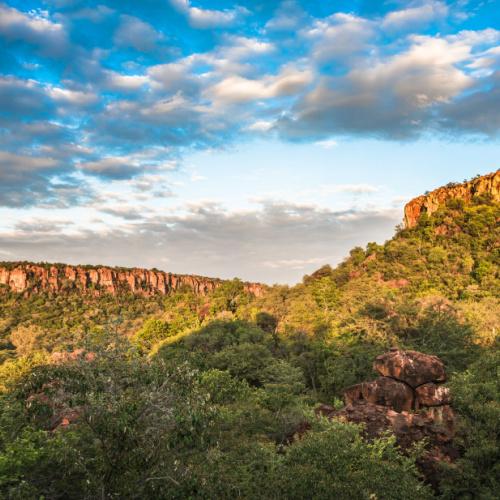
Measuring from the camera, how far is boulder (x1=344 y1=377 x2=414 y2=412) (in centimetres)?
3131

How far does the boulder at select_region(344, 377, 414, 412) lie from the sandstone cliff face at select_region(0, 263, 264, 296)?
282ft

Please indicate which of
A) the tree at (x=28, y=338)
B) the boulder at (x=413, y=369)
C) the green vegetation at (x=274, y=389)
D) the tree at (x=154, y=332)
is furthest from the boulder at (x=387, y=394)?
the tree at (x=28, y=338)

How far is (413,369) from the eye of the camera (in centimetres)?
3225

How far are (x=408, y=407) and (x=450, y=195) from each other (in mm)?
70984

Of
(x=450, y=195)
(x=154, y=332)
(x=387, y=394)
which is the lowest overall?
(x=154, y=332)

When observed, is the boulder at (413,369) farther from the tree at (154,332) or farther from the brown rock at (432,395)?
the tree at (154,332)

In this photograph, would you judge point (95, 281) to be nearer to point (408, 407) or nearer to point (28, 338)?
point (28, 338)

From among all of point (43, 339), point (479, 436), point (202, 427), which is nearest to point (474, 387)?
point (479, 436)

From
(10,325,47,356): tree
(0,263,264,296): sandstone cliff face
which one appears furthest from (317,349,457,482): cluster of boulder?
(0,263,264,296): sandstone cliff face

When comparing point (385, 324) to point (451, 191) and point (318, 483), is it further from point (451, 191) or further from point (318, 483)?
point (451, 191)

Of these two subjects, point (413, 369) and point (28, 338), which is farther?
point (28, 338)

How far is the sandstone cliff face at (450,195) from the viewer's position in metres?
84.0

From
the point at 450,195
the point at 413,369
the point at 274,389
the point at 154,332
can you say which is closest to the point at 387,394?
the point at 413,369

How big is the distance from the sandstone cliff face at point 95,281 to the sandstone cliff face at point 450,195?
150 feet
